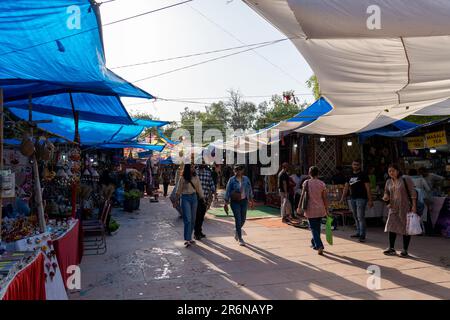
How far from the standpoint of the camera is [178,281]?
4730 millimetres

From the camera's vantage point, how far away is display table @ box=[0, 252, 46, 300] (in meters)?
2.57

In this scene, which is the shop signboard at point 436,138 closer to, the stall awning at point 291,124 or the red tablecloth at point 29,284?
the stall awning at point 291,124

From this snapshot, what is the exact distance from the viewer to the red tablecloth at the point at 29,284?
8.57ft

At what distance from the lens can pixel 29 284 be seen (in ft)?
9.93

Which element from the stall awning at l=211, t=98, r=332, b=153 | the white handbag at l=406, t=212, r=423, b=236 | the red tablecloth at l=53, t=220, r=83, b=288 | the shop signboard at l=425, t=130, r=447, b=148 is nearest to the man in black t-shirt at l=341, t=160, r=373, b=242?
the white handbag at l=406, t=212, r=423, b=236

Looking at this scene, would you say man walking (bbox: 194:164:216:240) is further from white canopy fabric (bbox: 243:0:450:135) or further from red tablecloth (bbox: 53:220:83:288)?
white canopy fabric (bbox: 243:0:450:135)

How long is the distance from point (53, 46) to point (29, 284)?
2.55 meters

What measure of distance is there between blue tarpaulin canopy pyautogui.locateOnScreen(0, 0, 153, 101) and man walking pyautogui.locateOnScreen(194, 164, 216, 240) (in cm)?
369

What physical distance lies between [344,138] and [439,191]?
3933 millimetres

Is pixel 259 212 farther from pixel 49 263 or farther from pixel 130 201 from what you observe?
pixel 49 263

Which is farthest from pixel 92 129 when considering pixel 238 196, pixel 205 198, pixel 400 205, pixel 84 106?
pixel 400 205

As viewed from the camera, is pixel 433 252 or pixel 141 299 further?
pixel 433 252
